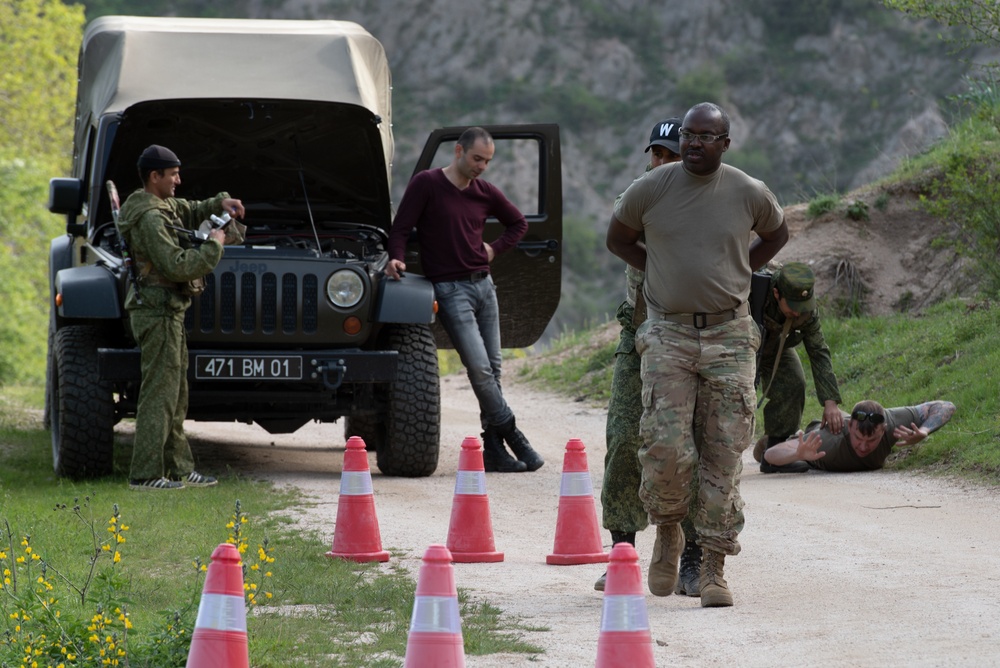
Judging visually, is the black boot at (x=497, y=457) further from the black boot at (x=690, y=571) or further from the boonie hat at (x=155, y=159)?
the black boot at (x=690, y=571)

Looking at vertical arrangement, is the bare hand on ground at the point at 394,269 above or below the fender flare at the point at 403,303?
above

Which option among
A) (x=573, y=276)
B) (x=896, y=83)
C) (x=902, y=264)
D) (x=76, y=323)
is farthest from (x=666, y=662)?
(x=896, y=83)

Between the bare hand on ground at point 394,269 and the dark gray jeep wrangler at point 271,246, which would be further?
the bare hand on ground at point 394,269

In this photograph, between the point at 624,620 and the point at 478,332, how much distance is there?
18.9 feet

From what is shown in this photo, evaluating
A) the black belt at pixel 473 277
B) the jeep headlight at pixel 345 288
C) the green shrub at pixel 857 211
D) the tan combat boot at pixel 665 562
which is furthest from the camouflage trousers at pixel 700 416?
the green shrub at pixel 857 211

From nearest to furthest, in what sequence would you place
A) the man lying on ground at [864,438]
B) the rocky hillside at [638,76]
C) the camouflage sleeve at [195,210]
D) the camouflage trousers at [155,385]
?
the camouflage trousers at [155,385] < the camouflage sleeve at [195,210] < the man lying on ground at [864,438] < the rocky hillside at [638,76]

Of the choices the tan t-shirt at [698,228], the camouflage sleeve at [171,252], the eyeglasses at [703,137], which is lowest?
the camouflage sleeve at [171,252]

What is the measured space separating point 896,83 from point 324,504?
182 feet

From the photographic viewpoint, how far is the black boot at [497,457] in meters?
9.87

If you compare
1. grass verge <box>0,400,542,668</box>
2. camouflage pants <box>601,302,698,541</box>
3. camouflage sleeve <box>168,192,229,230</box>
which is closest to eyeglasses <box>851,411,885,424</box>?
grass verge <box>0,400,542,668</box>

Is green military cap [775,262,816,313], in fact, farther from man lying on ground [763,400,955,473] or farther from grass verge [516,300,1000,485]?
grass verge [516,300,1000,485]

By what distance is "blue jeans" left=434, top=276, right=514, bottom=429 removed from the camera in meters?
9.65

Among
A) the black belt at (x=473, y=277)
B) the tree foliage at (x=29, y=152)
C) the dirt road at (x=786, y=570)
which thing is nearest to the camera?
the dirt road at (x=786, y=570)

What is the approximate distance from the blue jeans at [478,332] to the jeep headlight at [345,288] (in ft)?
2.11
